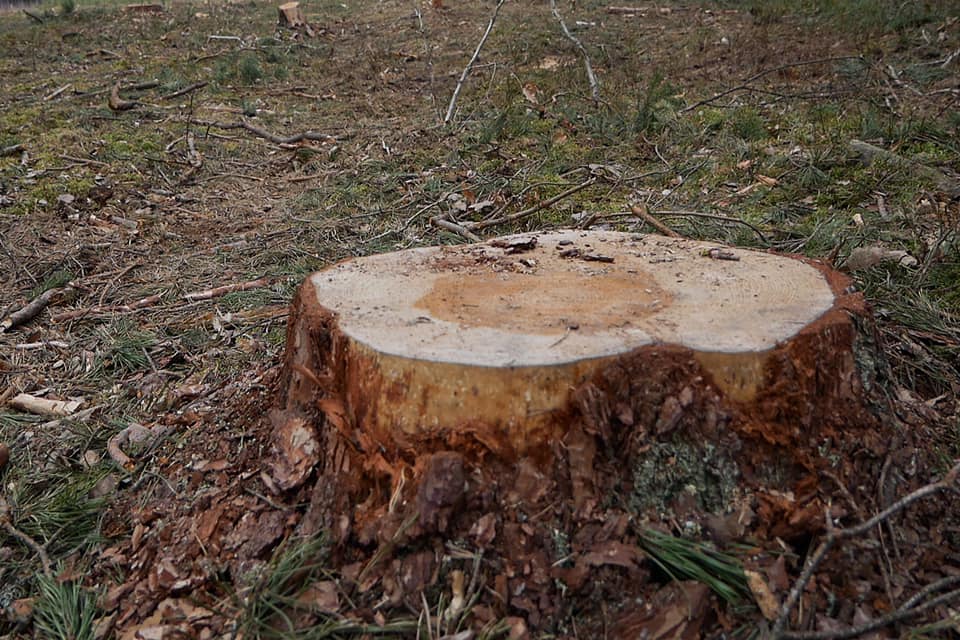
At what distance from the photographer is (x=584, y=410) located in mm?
1494

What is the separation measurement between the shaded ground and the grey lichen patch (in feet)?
0.22

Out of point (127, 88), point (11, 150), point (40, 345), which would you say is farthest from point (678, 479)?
point (127, 88)

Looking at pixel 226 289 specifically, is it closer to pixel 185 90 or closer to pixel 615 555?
pixel 615 555

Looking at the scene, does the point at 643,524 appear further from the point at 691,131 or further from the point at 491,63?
the point at 491,63

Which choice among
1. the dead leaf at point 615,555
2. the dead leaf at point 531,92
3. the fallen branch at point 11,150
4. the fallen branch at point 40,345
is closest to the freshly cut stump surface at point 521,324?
the dead leaf at point 615,555

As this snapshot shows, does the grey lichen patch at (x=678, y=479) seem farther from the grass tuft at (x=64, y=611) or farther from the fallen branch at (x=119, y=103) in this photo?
the fallen branch at (x=119, y=103)

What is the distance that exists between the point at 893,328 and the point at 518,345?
1.84 meters

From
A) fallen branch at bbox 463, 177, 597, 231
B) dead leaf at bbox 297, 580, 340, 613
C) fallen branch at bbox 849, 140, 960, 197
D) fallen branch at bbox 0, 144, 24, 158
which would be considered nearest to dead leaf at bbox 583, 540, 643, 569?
dead leaf at bbox 297, 580, 340, 613

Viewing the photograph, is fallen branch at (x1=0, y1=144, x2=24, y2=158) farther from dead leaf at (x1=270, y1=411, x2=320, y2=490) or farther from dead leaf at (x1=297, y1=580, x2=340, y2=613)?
dead leaf at (x1=297, y1=580, x2=340, y2=613)

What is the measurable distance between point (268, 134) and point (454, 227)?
3.49m

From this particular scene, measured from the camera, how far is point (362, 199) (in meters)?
4.95

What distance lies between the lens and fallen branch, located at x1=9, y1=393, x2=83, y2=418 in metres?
2.64

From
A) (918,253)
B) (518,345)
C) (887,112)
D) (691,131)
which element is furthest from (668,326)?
(887,112)

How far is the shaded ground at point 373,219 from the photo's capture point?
155cm
